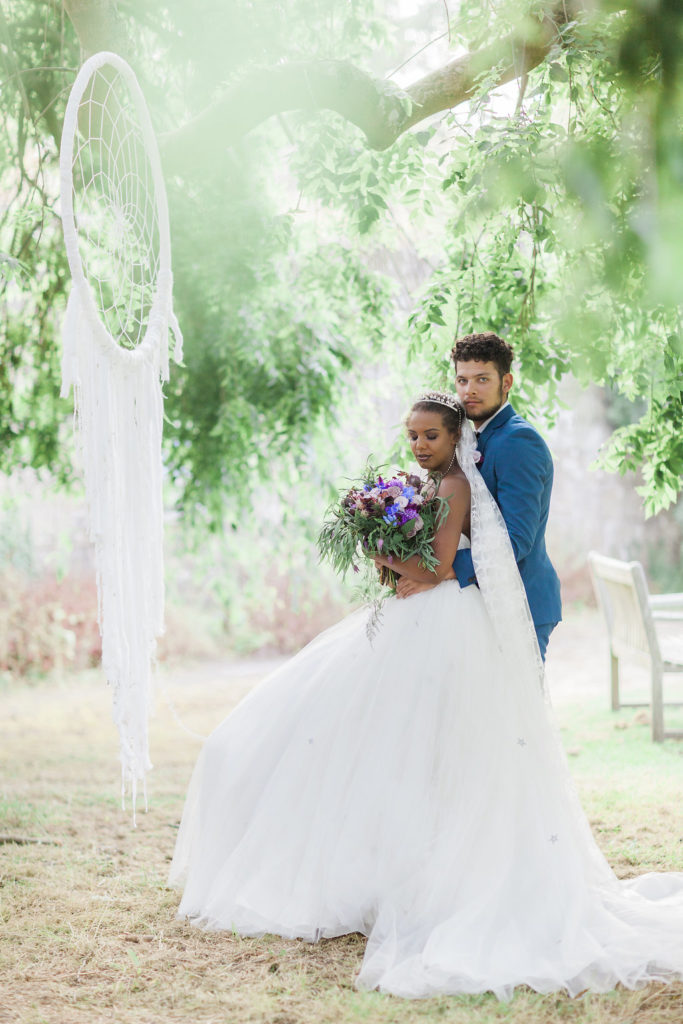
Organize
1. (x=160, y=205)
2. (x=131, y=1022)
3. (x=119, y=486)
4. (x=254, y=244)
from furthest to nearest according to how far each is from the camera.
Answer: (x=254, y=244) → (x=160, y=205) → (x=119, y=486) → (x=131, y=1022)

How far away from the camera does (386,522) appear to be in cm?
273

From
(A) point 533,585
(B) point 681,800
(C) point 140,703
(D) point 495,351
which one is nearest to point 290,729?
(C) point 140,703

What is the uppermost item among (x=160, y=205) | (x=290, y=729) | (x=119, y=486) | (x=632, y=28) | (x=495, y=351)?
(x=632, y=28)

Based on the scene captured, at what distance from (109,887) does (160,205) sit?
7.48 feet

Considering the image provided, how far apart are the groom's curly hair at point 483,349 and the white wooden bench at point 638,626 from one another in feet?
8.25

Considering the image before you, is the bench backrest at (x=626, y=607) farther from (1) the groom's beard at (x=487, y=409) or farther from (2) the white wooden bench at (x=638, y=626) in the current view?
(1) the groom's beard at (x=487, y=409)

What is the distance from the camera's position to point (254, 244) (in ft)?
17.2

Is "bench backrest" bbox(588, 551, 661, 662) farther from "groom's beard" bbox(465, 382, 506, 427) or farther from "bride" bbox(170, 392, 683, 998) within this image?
"bride" bbox(170, 392, 683, 998)

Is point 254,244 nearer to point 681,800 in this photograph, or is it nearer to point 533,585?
point 533,585

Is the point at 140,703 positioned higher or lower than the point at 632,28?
lower

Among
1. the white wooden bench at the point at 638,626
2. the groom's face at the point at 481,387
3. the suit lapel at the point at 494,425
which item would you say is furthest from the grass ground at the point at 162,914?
the groom's face at the point at 481,387

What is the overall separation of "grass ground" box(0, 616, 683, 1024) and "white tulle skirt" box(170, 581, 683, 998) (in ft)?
0.29

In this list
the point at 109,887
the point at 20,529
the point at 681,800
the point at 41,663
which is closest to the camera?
the point at 109,887

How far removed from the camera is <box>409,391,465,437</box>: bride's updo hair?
9.27 ft
